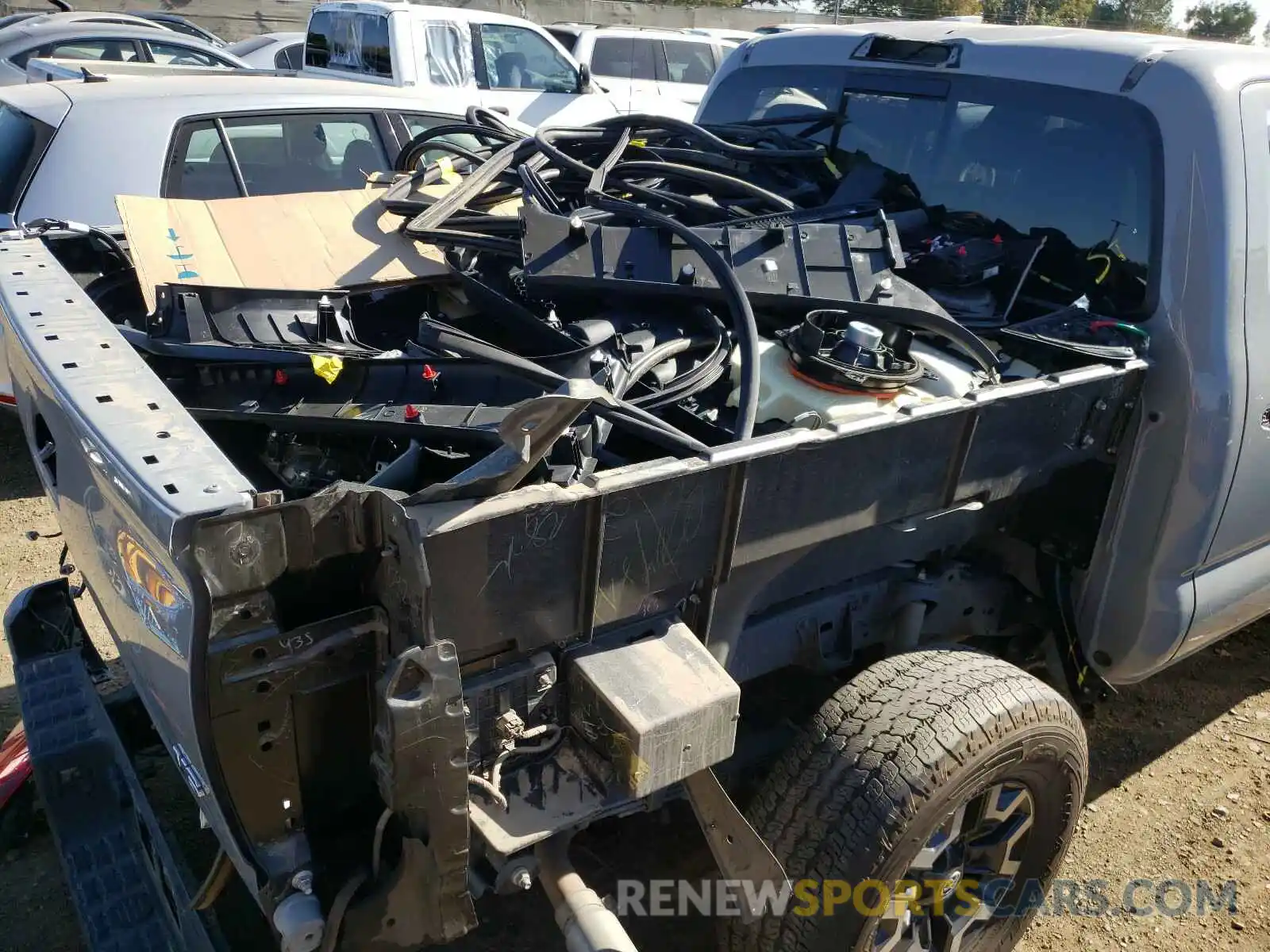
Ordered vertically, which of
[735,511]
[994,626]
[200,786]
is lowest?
[994,626]

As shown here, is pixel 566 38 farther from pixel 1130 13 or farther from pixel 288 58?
pixel 1130 13

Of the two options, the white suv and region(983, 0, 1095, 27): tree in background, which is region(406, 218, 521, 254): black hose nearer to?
the white suv

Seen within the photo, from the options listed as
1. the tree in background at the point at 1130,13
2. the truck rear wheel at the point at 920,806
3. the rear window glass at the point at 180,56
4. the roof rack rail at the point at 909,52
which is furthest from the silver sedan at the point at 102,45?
the tree in background at the point at 1130,13

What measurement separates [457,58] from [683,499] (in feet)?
25.9

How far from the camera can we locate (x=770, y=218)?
305 cm

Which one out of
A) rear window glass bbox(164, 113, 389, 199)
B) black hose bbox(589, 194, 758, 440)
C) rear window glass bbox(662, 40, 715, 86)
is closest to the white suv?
rear window glass bbox(662, 40, 715, 86)

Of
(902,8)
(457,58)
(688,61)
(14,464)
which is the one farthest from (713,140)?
(902,8)

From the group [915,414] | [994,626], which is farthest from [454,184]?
[994,626]

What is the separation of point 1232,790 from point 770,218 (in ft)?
8.06

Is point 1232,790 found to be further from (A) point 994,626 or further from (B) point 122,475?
(B) point 122,475

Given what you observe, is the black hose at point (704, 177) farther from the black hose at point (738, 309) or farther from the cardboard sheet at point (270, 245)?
the cardboard sheet at point (270, 245)

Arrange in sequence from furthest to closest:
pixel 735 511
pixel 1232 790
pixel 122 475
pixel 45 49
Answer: pixel 45 49 → pixel 1232 790 → pixel 735 511 → pixel 122 475

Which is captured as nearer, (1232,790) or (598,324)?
(598,324)

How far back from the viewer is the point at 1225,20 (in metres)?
40.8
